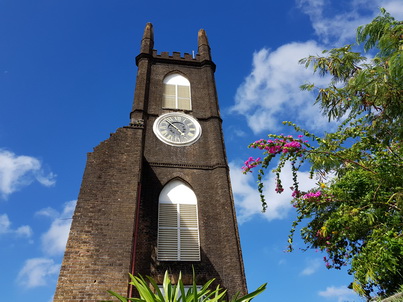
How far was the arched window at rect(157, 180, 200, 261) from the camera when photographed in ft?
37.9

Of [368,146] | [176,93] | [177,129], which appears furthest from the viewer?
[176,93]

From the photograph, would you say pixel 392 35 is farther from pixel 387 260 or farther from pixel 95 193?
pixel 95 193

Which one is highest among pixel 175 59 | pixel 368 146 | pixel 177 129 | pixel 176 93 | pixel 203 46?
pixel 203 46

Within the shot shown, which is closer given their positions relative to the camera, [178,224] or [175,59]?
[178,224]

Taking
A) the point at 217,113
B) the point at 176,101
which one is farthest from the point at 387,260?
the point at 176,101

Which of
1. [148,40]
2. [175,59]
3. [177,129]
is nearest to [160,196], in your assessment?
[177,129]

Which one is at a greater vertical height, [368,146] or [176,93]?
[176,93]

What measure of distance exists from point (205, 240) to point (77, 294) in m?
5.63

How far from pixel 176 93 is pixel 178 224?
26.9 ft

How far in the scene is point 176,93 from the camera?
18.1 metres

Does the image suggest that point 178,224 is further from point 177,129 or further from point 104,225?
point 177,129

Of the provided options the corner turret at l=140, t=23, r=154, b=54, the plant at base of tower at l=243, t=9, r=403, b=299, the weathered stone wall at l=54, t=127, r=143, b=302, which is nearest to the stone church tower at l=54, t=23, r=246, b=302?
the weathered stone wall at l=54, t=127, r=143, b=302

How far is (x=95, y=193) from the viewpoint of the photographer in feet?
28.8

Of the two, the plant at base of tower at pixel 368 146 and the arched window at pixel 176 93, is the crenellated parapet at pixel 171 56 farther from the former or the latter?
the plant at base of tower at pixel 368 146
